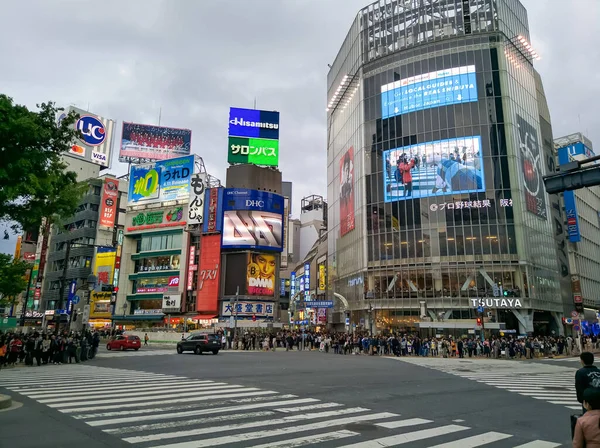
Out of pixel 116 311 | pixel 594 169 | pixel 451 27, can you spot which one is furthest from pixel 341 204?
pixel 594 169

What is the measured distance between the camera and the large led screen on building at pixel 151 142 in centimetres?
8888

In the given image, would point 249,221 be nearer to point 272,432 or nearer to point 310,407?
point 310,407

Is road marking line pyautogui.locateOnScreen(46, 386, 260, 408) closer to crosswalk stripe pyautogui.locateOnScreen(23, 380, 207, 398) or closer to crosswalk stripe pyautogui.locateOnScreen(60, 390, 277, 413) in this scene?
crosswalk stripe pyautogui.locateOnScreen(60, 390, 277, 413)

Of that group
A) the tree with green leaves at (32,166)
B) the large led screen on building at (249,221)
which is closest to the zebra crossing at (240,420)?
the tree with green leaves at (32,166)

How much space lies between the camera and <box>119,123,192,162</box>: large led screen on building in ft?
292

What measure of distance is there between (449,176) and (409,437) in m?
52.4

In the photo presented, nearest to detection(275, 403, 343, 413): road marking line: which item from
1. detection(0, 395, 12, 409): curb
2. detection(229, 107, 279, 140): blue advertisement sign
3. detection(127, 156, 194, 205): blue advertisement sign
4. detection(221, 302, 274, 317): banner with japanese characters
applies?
detection(0, 395, 12, 409): curb

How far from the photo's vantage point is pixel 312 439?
790cm

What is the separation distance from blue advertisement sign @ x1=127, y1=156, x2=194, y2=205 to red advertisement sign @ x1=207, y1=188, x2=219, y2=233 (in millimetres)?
6088

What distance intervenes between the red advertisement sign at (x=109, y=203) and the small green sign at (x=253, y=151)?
3173 cm

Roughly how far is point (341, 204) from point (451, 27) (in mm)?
29484

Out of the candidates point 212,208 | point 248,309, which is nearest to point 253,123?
point 212,208

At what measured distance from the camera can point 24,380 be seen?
673 inches

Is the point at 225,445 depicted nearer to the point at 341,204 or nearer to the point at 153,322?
the point at 341,204
